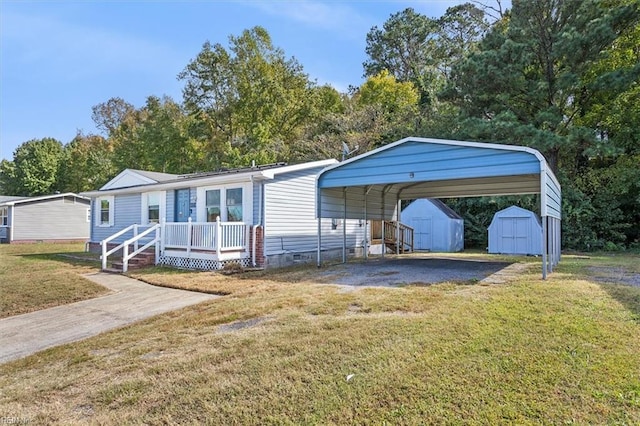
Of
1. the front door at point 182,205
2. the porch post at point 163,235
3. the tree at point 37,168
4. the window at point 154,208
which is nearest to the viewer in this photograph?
the porch post at point 163,235

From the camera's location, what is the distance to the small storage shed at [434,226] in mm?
18938

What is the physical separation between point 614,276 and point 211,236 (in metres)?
9.94

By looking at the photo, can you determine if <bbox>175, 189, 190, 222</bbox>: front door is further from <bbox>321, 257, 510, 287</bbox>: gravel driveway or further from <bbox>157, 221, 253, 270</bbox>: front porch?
<bbox>321, 257, 510, 287</bbox>: gravel driveway

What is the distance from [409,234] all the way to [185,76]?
948 inches

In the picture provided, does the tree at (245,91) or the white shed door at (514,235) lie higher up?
the tree at (245,91)

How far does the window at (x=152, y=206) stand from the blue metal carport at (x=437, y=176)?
6981mm

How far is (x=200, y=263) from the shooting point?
37.7ft

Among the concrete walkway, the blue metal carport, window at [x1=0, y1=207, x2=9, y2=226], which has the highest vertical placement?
the blue metal carport

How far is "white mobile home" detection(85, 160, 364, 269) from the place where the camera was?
11352 millimetres

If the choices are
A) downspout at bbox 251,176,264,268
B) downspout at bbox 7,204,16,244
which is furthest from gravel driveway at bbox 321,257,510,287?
downspout at bbox 7,204,16,244

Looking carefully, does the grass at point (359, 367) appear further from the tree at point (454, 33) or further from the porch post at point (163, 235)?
the tree at point (454, 33)

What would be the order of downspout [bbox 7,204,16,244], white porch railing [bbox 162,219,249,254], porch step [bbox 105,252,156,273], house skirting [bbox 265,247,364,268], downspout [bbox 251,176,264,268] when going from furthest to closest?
1. downspout [bbox 7,204,16,244]
2. porch step [bbox 105,252,156,273]
3. house skirting [bbox 265,247,364,268]
4. downspout [bbox 251,176,264,268]
5. white porch railing [bbox 162,219,249,254]

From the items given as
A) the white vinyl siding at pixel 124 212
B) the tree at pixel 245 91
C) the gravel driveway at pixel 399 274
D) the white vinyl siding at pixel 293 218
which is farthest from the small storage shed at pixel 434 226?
the tree at pixel 245 91

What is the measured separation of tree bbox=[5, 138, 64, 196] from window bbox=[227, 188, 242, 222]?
123 feet
